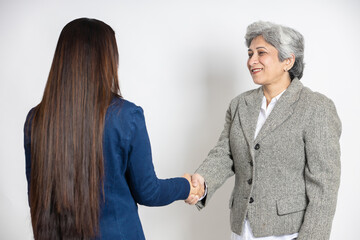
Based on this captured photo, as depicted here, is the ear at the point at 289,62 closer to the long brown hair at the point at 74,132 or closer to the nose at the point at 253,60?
the nose at the point at 253,60

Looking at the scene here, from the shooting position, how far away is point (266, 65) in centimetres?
213

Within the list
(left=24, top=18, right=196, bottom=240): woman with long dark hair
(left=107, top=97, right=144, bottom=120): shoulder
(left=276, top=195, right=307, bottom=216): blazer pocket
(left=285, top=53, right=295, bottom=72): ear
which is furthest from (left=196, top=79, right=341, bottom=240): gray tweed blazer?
(left=107, top=97, right=144, bottom=120): shoulder

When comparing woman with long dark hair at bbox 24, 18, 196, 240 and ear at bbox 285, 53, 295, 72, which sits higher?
ear at bbox 285, 53, 295, 72

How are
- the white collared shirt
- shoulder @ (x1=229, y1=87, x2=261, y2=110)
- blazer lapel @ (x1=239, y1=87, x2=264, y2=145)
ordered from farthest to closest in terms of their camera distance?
1. shoulder @ (x1=229, y1=87, x2=261, y2=110)
2. blazer lapel @ (x1=239, y1=87, x2=264, y2=145)
3. the white collared shirt

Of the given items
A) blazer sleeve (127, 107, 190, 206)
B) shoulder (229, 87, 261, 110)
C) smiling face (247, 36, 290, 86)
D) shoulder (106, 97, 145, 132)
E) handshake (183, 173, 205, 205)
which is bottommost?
handshake (183, 173, 205, 205)

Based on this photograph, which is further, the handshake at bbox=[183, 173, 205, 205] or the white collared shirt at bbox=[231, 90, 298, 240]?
the handshake at bbox=[183, 173, 205, 205]

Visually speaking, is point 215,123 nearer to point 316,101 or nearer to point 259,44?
point 259,44

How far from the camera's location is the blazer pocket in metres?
1.93

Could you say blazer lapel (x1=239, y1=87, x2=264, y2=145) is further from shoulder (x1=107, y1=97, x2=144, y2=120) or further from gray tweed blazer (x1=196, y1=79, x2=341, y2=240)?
shoulder (x1=107, y1=97, x2=144, y2=120)

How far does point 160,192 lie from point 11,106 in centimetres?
223

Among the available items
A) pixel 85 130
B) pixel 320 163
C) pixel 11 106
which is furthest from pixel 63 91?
pixel 11 106

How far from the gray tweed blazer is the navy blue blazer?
56 centimetres

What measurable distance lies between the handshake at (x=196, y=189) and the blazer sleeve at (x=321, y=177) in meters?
0.58

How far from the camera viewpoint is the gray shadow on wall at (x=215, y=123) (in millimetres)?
3166
